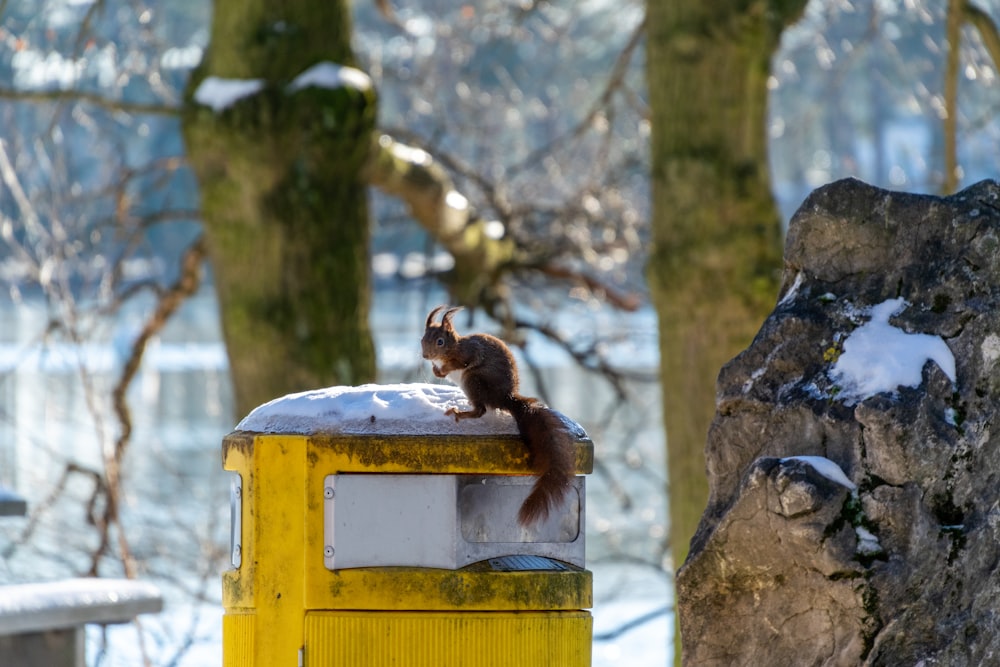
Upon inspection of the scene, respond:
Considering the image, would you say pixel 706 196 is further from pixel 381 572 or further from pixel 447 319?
pixel 381 572

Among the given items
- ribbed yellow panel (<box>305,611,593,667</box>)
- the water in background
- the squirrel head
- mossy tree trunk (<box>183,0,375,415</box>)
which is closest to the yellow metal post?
ribbed yellow panel (<box>305,611,593,667</box>)

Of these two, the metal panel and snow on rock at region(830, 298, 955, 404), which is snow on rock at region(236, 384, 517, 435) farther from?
snow on rock at region(830, 298, 955, 404)

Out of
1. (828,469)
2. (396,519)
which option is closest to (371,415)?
(396,519)

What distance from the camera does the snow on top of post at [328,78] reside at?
5.64 meters

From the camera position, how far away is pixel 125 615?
3496 mm

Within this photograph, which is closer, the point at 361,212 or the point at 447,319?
the point at 447,319

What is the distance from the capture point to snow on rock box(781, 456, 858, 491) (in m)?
2.39

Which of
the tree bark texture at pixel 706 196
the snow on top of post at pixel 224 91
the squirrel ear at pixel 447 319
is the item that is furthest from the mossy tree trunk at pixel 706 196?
the squirrel ear at pixel 447 319

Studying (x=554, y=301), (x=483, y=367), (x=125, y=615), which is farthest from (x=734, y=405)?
(x=554, y=301)

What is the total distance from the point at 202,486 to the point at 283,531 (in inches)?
410

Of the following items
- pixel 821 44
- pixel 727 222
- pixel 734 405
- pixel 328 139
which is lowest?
pixel 734 405

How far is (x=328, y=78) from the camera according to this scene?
5.65m

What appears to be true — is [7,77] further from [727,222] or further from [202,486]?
[202,486]

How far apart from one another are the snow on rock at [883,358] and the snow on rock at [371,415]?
2.22 ft
